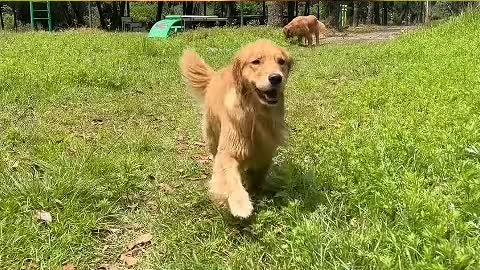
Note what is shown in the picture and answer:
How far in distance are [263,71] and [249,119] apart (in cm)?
30

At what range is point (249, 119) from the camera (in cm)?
343

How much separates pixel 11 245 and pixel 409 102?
12.0 ft

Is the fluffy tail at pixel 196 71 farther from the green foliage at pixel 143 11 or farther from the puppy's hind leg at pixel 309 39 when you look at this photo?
the green foliage at pixel 143 11

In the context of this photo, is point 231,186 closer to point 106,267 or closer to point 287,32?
point 106,267

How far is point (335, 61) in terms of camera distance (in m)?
10.3

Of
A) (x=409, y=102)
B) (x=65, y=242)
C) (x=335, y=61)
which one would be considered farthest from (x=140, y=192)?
(x=335, y=61)

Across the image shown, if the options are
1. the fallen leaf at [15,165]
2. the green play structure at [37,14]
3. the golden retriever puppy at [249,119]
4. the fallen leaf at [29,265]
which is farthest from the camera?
the green play structure at [37,14]

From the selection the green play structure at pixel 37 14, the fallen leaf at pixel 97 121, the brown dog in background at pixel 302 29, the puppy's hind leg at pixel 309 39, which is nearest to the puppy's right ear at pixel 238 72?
the fallen leaf at pixel 97 121

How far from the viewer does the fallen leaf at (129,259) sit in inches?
115

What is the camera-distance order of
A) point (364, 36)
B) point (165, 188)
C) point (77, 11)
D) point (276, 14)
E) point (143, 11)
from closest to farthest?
point (165, 188) → point (364, 36) → point (276, 14) → point (77, 11) → point (143, 11)

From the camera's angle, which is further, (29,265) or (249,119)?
(249,119)

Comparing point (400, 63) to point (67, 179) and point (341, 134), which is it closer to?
point (341, 134)

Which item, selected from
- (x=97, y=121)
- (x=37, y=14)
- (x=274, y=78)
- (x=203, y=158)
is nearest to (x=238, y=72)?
(x=274, y=78)

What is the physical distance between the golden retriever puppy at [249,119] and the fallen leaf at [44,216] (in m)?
0.89
